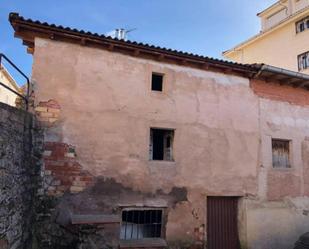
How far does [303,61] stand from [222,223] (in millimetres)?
13060

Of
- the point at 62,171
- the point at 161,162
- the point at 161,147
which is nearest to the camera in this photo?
the point at 62,171

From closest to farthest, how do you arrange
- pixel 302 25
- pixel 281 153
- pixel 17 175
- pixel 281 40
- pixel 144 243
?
pixel 17 175 < pixel 144 243 < pixel 281 153 < pixel 302 25 < pixel 281 40

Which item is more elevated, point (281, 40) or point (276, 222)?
point (281, 40)

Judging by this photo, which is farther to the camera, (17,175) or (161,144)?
(161,144)

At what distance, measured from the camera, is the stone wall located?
5328mm

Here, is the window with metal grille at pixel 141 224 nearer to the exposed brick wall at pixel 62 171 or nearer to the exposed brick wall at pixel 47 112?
the exposed brick wall at pixel 62 171

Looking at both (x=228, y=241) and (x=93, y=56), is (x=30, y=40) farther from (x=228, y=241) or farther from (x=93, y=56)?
(x=228, y=241)

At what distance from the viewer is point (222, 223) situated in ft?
29.9

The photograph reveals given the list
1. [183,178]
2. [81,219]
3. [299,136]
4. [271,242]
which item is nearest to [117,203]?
[81,219]

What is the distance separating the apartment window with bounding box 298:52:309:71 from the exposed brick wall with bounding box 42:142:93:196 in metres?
15.4

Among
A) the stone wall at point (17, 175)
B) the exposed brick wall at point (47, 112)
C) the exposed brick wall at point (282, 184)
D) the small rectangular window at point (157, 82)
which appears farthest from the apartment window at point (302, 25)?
the stone wall at point (17, 175)

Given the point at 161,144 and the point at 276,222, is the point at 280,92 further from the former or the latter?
the point at 161,144

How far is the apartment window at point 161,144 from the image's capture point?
8.67 metres

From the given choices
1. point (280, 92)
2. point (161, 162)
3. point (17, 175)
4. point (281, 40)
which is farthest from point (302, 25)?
point (17, 175)
